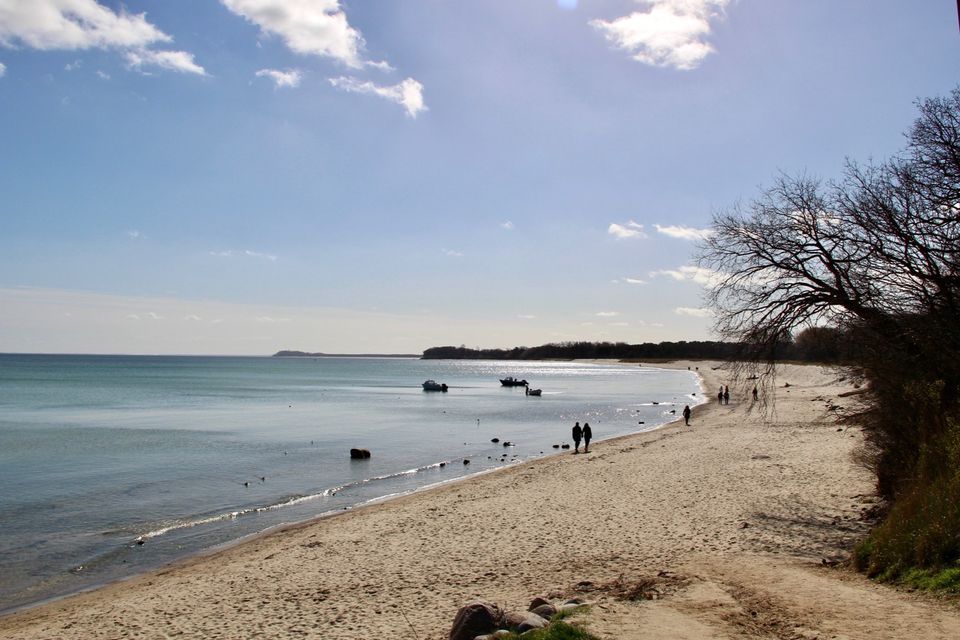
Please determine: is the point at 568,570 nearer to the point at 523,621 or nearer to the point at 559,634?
the point at 523,621

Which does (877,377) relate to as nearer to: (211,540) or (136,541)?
(211,540)

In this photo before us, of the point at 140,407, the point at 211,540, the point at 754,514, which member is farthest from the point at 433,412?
the point at 754,514

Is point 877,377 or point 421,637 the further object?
point 877,377

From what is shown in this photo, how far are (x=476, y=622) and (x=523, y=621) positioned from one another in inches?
23.6

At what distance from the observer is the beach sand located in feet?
26.2

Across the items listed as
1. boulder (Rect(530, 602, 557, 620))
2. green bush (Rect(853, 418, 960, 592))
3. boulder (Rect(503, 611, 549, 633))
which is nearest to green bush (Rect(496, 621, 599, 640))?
boulder (Rect(503, 611, 549, 633))

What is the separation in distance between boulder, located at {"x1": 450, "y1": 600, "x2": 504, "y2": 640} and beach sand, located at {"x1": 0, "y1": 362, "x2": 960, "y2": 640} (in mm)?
925

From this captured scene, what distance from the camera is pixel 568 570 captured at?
37.5 feet

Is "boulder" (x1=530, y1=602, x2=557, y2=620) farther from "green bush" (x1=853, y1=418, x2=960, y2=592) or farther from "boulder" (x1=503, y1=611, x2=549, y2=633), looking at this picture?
"green bush" (x1=853, y1=418, x2=960, y2=592)

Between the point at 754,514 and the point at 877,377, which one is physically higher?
the point at 877,377

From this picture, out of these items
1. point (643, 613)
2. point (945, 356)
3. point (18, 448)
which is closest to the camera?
point (643, 613)

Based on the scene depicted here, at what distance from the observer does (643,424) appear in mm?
46562

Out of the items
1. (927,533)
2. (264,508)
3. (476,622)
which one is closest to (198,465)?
(264,508)

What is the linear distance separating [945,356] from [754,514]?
5.51 meters
